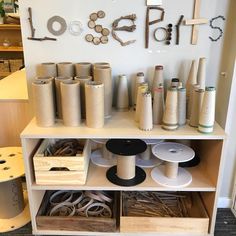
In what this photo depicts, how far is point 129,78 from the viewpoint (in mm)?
1492

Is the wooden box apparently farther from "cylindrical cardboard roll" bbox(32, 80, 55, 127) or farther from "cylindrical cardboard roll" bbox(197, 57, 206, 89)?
"cylindrical cardboard roll" bbox(197, 57, 206, 89)

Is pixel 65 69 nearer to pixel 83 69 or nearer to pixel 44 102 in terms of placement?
pixel 83 69

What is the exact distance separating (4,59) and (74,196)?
103 inches

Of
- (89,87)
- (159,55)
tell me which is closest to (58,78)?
(89,87)

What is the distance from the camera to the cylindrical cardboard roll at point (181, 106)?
1.29m

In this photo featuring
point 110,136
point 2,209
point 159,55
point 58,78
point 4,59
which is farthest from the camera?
point 4,59

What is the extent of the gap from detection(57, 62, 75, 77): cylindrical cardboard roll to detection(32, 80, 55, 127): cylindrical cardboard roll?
0.14m

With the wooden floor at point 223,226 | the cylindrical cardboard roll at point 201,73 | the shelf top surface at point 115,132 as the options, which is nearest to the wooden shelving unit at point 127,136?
the shelf top surface at point 115,132

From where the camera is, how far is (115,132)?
Result: 1.25m

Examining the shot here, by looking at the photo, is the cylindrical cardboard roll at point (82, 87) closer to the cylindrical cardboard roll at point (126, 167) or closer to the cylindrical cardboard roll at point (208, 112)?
the cylindrical cardboard roll at point (126, 167)

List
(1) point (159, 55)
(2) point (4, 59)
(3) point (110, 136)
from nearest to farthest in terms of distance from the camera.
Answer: (3) point (110, 136), (1) point (159, 55), (2) point (4, 59)

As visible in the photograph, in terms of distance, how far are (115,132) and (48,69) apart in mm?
485

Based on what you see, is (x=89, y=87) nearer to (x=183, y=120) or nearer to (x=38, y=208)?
(x=183, y=120)

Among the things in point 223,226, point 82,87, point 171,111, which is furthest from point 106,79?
point 223,226
